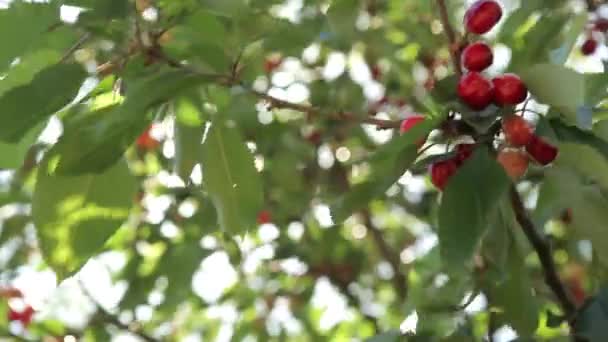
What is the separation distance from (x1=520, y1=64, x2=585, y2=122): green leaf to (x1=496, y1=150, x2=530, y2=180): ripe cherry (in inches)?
3.7

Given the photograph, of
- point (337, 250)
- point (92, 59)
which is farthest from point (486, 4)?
point (337, 250)

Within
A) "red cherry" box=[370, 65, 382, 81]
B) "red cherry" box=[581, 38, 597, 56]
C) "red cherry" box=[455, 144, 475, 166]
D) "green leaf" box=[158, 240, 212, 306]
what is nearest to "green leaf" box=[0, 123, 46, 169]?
"red cherry" box=[455, 144, 475, 166]

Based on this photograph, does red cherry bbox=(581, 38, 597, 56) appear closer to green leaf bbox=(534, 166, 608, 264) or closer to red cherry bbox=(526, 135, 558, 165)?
green leaf bbox=(534, 166, 608, 264)

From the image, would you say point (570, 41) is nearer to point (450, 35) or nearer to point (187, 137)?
point (450, 35)

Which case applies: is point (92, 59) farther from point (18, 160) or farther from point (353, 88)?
point (353, 88)

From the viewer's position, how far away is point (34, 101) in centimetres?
107

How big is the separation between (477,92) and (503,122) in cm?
5

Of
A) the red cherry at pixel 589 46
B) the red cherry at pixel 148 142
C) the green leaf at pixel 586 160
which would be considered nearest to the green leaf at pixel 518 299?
the green leaf at pixel 586 160

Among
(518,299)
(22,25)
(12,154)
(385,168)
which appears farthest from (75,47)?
(518,299)

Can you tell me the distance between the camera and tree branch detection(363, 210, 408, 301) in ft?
7.99

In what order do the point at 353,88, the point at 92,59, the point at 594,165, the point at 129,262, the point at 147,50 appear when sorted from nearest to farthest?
the point at 594,165, the point at 147,50, the point at 92,59, the point at 129,262, the point at 353,88

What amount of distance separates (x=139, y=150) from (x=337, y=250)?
0.62 m

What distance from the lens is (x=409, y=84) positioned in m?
2.55

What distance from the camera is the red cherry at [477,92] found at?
3.36 feet
